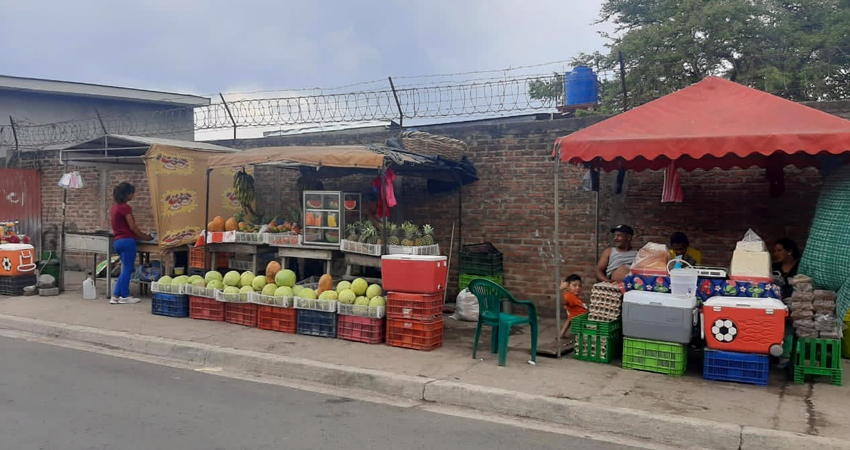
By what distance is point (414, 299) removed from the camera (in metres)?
7.36

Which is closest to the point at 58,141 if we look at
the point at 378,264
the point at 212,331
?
the point at 212,331

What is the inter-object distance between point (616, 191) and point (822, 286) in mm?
2935

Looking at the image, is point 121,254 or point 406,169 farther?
point 121,254

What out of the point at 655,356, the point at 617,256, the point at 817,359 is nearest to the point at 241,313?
the point at 617,256

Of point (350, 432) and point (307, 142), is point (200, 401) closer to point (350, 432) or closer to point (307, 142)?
point (350, 432)

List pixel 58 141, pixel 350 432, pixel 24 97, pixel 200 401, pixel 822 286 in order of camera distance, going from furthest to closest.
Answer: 1. pixel 24 97
2. pixel 58 141
3. pixel 822 286
4. pixel 200 401
5. pixel 350 432

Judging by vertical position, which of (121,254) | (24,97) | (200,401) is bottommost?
(200,401)

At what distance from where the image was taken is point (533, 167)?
9492 millimetres

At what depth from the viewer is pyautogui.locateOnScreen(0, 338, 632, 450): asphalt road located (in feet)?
15.2

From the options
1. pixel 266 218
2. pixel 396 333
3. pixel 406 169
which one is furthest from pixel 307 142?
pixel 396 333

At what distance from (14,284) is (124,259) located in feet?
8.12

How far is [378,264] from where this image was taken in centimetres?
847

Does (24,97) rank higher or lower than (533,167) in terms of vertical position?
higher

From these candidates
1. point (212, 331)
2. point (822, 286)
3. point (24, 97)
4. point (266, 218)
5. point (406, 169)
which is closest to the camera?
point (822, 286)
